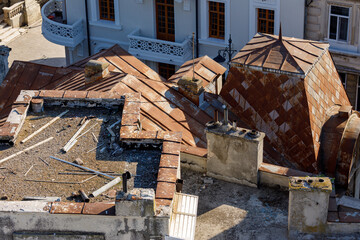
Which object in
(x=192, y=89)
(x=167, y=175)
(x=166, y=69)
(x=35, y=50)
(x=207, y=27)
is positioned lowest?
(x=35, y=50)

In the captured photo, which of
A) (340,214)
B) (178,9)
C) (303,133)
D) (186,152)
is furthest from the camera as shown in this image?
(178,9)

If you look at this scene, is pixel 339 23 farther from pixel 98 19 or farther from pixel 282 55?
pixel 98 19

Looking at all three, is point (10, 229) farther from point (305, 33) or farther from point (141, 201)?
point (305, 33)

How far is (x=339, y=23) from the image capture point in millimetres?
40844

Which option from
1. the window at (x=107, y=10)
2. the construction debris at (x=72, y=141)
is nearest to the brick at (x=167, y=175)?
the construction debris at (x=72, y=141)

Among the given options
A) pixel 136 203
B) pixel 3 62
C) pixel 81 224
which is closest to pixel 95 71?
pixel 3 62

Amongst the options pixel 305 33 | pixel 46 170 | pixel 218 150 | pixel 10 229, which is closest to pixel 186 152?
pixel 218 150

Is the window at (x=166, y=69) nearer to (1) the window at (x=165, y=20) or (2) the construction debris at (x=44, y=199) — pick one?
(1) the window at (x=165, y=20)

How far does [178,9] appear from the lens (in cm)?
4519

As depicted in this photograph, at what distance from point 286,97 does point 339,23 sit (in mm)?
13200

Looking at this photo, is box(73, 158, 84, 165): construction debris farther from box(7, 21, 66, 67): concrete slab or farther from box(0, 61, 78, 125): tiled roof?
box(7, 21, 66, 67): concrete slab

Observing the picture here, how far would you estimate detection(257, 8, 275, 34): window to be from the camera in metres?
42.6

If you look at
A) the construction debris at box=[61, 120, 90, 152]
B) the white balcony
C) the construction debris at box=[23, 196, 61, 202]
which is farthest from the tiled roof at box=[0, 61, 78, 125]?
the construction debris at box=[23, 196, 61, 202]

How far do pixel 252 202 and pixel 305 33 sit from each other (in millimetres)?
19478
